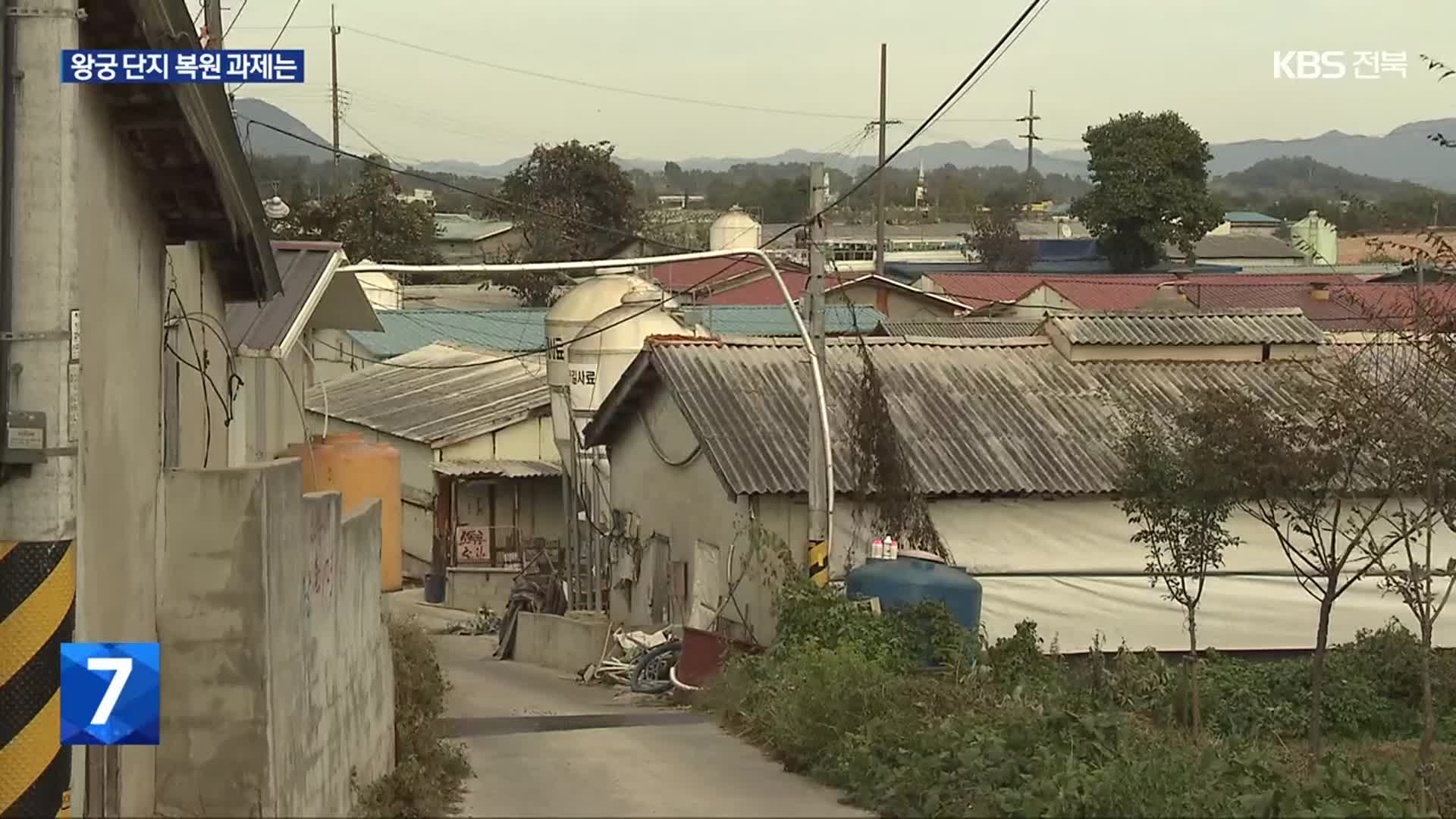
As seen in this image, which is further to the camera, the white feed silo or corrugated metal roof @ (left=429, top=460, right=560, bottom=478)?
corrugated metal roof @ (left=429, top=460, right=560, bottom=478)

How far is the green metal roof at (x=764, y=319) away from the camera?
4119 centimetres

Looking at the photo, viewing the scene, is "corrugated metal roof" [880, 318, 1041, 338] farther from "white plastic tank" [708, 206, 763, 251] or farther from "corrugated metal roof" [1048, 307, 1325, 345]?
"corrugated metal roof" [1048, 307, 1325, 345]

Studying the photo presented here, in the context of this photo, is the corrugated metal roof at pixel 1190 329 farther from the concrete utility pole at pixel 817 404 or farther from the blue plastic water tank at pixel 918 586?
the blue plastic water tank at pixel 918 586

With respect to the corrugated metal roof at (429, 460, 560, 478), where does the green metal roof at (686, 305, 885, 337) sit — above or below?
above

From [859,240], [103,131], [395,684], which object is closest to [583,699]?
[395,684]

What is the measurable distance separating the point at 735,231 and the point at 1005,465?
115 ft

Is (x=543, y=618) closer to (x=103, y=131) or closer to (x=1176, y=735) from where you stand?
(x=1176, y=735)

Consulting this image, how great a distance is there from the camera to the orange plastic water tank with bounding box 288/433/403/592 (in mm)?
13141

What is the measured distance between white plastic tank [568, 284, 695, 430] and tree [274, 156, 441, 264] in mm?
25869

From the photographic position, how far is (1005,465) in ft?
69.5

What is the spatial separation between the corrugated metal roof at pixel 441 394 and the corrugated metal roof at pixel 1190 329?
1495 cm

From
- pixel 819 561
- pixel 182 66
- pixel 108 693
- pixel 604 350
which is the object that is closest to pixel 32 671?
pixel 108 693

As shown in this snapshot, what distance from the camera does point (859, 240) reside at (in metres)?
84.9

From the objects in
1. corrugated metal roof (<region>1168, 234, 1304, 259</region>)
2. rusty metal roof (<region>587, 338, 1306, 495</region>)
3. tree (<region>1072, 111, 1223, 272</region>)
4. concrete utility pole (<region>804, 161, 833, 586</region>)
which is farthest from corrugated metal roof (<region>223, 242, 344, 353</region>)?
corrugated metal roof (<region>1168, 234, 1304, 259</region>)
